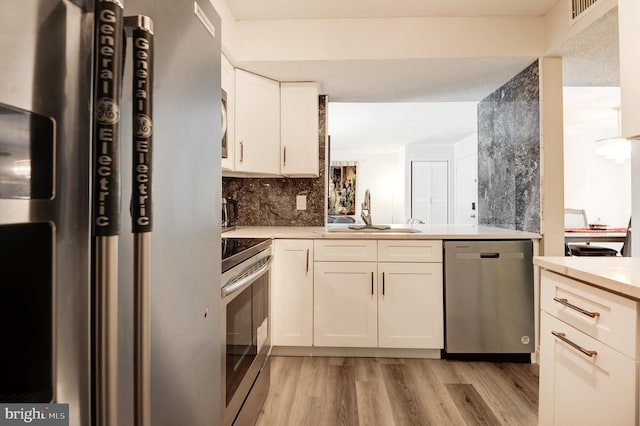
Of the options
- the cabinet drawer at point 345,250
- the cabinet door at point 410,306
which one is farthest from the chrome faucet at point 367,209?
the cabinet door at point 410,306

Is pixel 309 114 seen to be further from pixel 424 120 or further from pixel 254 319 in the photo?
pixel 424 120

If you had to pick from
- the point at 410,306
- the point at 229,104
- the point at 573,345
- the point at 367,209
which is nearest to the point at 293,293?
the point at 410,306

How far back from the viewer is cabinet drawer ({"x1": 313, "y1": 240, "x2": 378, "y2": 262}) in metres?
2.50

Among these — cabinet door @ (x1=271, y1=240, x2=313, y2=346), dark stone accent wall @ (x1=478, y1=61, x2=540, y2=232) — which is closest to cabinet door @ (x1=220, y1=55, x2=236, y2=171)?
cabinet door @ (x1=271, y1=240, x2=313, y2=346)

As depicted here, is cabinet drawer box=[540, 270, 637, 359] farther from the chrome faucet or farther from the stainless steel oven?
the chrome faucet

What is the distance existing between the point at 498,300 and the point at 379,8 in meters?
2.21

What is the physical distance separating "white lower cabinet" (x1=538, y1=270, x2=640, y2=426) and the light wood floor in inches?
23.2

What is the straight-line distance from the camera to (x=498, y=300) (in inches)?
95.7

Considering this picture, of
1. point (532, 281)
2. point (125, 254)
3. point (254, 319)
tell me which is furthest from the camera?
point (532, 281)

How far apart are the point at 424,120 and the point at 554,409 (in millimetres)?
4768

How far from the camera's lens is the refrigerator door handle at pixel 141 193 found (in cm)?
44

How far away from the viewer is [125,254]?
47 cm

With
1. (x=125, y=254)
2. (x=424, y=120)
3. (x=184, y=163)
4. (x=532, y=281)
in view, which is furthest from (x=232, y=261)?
(x=424, y=120)

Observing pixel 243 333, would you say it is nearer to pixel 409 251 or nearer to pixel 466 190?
pixel 409 251
